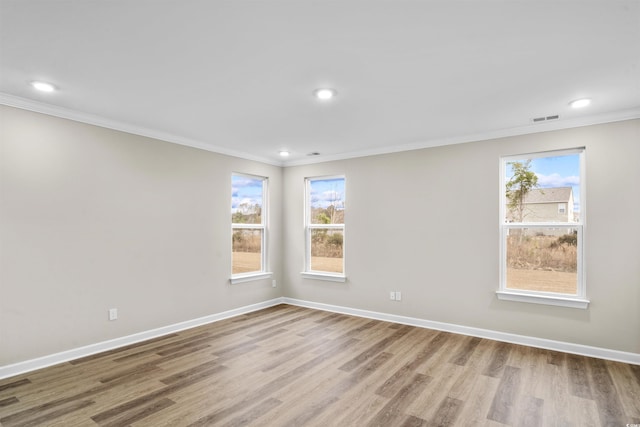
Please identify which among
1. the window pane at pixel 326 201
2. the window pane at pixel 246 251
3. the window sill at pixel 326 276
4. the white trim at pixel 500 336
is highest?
the window pane at pixel 326 201

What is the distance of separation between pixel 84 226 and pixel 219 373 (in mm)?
2093

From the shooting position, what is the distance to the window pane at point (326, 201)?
561cm

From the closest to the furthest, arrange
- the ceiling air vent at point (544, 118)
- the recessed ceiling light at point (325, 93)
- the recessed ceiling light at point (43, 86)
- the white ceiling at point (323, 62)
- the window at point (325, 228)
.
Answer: the white ceiling at point (323, 62)
the recessed ceiling light at point (43, 86)
the recessed ceiling light at point (325, 93)
the ceiling air vent at point (544, 118)
the window at point (325, 228)

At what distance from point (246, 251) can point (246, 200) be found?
0.83m

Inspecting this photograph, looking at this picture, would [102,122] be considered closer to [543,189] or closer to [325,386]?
[325,386]

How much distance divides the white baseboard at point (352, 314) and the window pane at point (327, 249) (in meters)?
0.65

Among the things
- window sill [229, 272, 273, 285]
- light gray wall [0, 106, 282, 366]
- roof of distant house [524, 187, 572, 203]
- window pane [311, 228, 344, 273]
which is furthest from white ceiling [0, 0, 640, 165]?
window sill [229, 272, 273, 285]

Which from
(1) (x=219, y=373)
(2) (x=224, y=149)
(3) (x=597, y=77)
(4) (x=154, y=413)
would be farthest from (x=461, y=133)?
(4) (x=154, y=413)

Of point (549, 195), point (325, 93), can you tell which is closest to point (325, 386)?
point (325, 93)

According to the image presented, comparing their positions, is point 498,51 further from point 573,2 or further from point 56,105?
point 56,105

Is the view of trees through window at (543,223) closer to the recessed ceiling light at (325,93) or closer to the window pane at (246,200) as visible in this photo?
the recessed ceiling light at (325,93)

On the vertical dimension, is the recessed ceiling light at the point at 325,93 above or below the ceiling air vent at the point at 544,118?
above

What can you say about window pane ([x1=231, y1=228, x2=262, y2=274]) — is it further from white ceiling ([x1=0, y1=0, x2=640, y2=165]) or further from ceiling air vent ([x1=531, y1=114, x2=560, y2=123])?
ceiling air vent ([x1=531, y1=114, x2=560, y2=123])

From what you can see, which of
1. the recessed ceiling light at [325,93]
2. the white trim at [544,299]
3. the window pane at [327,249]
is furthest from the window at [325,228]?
the recessed ceiling light at [325,93]
